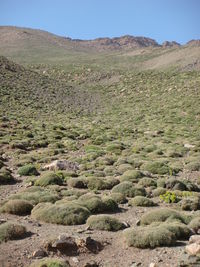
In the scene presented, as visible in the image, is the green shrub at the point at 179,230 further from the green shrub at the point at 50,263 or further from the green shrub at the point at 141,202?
the green shrub at the point at 141,202

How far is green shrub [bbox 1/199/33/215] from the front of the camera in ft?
42.8

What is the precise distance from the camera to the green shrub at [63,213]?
39.0 feet

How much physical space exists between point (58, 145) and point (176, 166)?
1058cm

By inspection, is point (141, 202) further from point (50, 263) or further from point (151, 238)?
point (50, 263)

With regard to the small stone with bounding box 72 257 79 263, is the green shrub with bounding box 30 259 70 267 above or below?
above

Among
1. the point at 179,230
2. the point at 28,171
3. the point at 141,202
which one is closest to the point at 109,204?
the point at 141,202

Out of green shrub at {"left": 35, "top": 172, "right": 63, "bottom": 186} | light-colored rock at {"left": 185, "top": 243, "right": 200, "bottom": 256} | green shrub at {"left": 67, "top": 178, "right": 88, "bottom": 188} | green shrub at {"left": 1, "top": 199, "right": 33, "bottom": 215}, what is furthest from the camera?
green shrub at {"left": 35, "top": 172, "right": 63, "bottom": 186}

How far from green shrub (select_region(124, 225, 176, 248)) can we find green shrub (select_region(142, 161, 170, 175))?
10.5m

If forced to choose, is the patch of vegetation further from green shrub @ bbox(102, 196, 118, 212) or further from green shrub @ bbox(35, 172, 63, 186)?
green shrub @ bbox(35, 172, 63, 186)

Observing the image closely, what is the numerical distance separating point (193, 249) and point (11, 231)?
5.10 metres

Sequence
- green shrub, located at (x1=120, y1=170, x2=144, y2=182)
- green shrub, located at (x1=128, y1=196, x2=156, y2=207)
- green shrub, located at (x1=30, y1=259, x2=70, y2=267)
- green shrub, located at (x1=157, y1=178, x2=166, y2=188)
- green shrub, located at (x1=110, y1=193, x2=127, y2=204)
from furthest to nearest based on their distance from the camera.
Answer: green shrub, located at (x1=120, y1=170, x2=144, y2=182) → green shrub, located at (x1=157, y1=178, x2=166, y2=188) → green shrub, located at (x1=110, y1=193, x2=127, y2=204) → green shrub, located at (x1=128, y1=196, x2=156, y2=207) → green shrub, located at (x1=30, y1=259, x2=70, y2=267)

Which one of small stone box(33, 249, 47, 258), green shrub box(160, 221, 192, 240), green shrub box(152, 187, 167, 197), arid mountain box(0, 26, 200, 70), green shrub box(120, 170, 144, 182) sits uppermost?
arid mountain box(0, 26, 200, 70)

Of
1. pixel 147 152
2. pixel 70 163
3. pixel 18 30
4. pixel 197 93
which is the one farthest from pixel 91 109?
pixel 18 30

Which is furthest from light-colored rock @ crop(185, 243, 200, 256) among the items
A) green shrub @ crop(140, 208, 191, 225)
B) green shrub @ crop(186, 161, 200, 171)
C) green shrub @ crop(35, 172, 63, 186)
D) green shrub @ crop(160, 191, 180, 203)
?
green shrub @ crop(186, 161, 200, 171)
